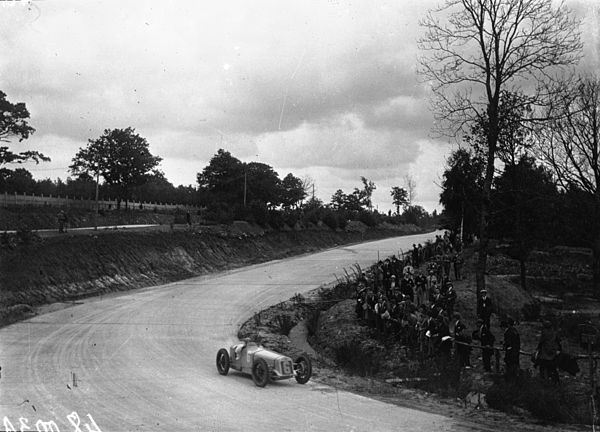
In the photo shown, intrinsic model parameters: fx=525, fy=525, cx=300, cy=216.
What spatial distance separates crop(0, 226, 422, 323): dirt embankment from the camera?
26266mm

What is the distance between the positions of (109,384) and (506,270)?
110 feet

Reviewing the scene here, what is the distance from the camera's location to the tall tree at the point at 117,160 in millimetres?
77688

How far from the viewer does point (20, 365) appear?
1521cm

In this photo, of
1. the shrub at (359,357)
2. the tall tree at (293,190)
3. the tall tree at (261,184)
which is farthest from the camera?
the tall tree at (293,190)

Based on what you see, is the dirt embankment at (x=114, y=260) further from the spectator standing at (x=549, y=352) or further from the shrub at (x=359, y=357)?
the spectator standing at (x=549, y=352)

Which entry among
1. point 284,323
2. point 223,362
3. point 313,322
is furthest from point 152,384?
point 313,322

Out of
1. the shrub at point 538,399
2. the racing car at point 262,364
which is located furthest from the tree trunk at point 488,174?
the racing car at point 262,364

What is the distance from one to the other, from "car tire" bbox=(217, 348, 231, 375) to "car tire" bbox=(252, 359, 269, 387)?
123 cm

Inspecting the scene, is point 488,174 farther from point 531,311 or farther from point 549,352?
point 549,352

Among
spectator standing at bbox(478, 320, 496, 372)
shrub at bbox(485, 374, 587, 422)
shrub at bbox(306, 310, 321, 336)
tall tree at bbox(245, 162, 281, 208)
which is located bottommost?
shrub at bbox(306, 310, 321, 336)

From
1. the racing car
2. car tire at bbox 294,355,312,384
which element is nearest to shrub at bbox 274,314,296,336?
the racing car

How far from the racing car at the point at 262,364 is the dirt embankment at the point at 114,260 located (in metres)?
12.8

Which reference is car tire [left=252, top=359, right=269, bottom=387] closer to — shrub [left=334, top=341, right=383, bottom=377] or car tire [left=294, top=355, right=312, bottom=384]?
car tire [left=294, top=355, right=312, bottom=384]

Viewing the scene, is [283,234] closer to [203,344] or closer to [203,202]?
[203,202]
